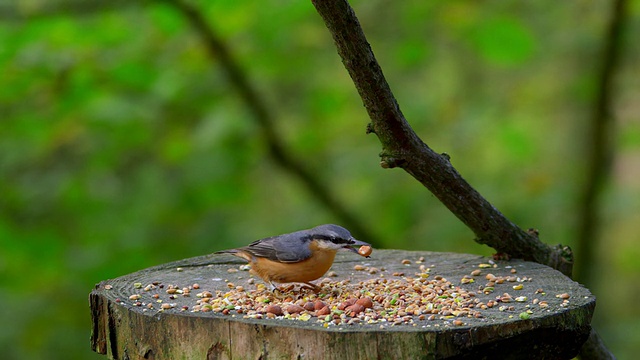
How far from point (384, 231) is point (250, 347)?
15.4ft

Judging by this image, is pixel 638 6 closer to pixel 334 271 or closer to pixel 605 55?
pixel 605 55

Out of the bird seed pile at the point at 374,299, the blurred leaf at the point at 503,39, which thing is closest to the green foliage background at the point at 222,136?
the blurred leaf at the point at 503,39

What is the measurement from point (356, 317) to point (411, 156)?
80 centimetres

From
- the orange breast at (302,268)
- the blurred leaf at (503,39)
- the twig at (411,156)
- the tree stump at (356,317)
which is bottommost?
the tree stump at (356,317)

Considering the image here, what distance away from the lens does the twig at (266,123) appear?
6430mm

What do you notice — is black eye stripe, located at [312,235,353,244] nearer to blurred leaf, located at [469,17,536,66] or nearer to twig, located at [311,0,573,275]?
twig, located at [311,0,573,275]

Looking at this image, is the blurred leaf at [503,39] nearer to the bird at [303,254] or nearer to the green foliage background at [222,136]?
the green foliage background at [222,136]

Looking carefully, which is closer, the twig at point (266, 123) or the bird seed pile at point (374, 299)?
the bird seed pile at point (374, 299)

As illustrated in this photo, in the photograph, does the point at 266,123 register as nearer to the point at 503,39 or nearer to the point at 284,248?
the point at 503,39

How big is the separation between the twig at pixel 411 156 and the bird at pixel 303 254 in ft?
1.30

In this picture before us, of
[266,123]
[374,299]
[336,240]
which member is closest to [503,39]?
[266,123]

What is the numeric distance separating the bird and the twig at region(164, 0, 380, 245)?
3.33m

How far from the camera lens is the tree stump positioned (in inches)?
103

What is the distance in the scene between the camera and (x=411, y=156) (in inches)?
129
